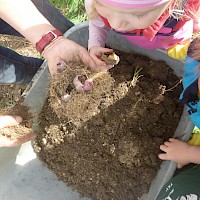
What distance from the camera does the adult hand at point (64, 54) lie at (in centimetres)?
113

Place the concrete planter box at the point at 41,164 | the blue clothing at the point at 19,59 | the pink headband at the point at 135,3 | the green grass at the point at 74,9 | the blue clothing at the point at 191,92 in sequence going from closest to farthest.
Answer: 1. the pink headband at the point at 135,3
2. the blue clothing at the point at 191,92
3. the concrete planter box at the point at 41,164
4. the blue clothing at the point at 19,59
5. the green grass at the point at 74,9

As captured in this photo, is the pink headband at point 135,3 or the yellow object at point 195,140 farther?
the yellow object at point 195,140

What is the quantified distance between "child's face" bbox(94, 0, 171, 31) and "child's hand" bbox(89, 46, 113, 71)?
0.21 metres

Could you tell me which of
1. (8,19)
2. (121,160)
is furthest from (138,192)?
(8,19)

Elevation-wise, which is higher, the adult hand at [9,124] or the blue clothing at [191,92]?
the blue clothing at [191,92]

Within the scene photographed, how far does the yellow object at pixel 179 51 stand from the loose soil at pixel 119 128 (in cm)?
A: 7

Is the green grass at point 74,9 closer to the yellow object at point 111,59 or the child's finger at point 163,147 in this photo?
the yellow object at point 111,59

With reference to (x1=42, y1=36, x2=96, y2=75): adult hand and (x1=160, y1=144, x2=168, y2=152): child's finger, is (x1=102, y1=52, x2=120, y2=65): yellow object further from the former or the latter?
(x1=160, y1=144, x2=168, y2=152): child's finger

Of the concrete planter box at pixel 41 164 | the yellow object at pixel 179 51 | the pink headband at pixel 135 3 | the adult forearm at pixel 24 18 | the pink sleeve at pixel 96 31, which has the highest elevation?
the pink headband at pixel 135 3

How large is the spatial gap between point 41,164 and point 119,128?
1.13 ft

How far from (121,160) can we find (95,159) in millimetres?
91

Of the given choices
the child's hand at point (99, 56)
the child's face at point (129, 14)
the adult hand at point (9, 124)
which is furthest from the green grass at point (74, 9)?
the child's face at point (129, 14)

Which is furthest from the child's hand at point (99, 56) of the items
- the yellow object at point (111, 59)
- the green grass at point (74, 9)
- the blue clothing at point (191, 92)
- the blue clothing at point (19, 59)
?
the green grass at point (74, 9)

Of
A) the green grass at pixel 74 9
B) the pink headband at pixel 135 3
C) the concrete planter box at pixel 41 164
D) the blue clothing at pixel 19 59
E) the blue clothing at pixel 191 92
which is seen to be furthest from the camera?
the green grass at pixel 74 9
